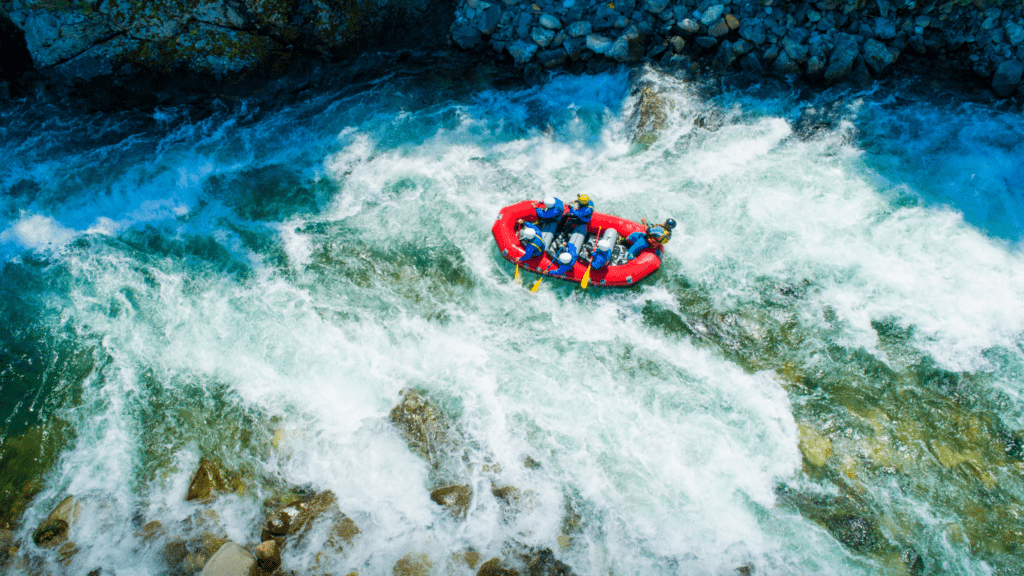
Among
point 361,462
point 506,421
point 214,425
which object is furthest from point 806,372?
point 214,425

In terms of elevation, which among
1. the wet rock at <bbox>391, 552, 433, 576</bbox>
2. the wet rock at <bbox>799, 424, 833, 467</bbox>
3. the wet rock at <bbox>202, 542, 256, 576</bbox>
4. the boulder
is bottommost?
the wet rock at <bbox>391, 552, 433, 576</bbox>

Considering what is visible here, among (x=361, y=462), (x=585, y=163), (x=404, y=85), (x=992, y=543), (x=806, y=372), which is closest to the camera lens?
(x=992, y=543)

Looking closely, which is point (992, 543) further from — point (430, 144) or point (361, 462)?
point (430, 144)

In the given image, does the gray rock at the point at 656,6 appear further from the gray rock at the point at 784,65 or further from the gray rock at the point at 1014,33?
the gray rock at the point at 1014,33

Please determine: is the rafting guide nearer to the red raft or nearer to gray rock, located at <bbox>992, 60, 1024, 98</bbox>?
the red raft

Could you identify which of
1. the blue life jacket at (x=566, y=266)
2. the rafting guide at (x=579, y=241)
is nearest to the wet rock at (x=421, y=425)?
the rafting guide at (x=579, y=241)

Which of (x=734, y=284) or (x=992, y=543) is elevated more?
(x=734, y=284)

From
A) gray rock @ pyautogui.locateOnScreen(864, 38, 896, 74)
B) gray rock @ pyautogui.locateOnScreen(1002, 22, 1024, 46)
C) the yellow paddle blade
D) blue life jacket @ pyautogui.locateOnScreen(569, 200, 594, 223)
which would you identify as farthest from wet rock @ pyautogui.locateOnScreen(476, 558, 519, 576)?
gray rock @ pyautogui.locateOnScreen(1002, 22, 1024, 46)
